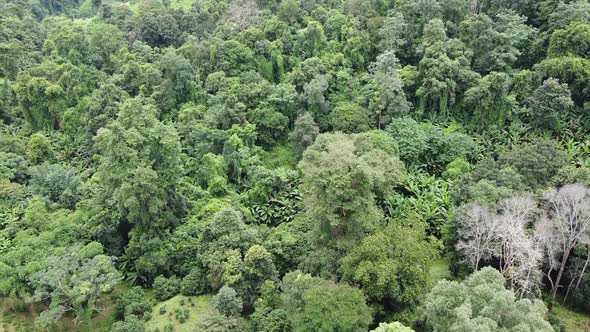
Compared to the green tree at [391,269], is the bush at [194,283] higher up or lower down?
lower down

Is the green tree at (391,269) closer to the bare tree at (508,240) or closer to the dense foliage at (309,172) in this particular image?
the dense foliage at (309,172)

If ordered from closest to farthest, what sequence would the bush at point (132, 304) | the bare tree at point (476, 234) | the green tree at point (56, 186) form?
the bare tree at point (476, 234) < the bush at point (132, 304) < the green tree at point (56, 186)

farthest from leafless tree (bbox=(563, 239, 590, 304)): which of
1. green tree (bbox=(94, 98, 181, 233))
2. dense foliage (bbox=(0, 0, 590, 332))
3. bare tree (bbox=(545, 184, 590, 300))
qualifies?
green tree (bbox=(94, 98, 181, 233))

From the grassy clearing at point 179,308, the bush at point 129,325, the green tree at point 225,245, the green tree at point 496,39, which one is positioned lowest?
the grassy clearing at point 179,308

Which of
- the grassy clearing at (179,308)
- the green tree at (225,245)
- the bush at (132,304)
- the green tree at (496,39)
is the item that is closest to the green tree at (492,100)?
the green tree at (496,39)

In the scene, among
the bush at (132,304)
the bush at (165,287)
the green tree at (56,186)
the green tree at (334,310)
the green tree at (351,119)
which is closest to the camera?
the green tree at (334,310)

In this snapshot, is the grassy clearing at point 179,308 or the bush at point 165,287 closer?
the grassy clearing at point 179,308

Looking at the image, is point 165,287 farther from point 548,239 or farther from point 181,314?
point 548,239
